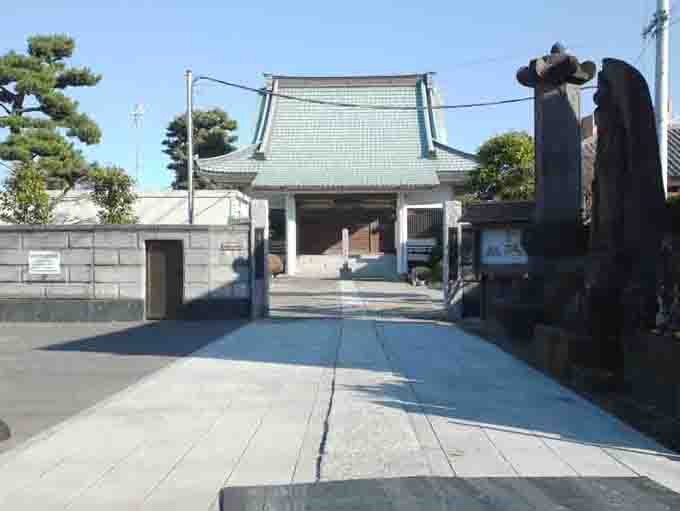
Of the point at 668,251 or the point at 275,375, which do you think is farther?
the point at 275,375

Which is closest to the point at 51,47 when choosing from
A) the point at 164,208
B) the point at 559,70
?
the point at 164,208

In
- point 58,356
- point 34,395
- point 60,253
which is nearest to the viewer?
point 34,395

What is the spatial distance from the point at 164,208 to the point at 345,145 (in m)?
10.6

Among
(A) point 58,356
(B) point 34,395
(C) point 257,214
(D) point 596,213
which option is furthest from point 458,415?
(C) point 257,214

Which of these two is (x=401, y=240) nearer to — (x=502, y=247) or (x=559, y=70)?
(x=502, y=247)

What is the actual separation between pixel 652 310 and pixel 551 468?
3.33 meters

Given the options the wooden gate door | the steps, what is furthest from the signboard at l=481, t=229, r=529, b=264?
the steps

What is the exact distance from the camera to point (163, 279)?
17.1m

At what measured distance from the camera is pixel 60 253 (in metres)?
17.0

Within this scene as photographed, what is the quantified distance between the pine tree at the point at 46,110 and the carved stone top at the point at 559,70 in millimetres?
16802

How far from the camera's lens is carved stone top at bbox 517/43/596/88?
1204cm

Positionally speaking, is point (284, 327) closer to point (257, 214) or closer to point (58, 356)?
point (257, 214)

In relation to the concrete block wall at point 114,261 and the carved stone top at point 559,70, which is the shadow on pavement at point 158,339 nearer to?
the concrete block wall at point 114,261

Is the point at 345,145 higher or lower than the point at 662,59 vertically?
higher
